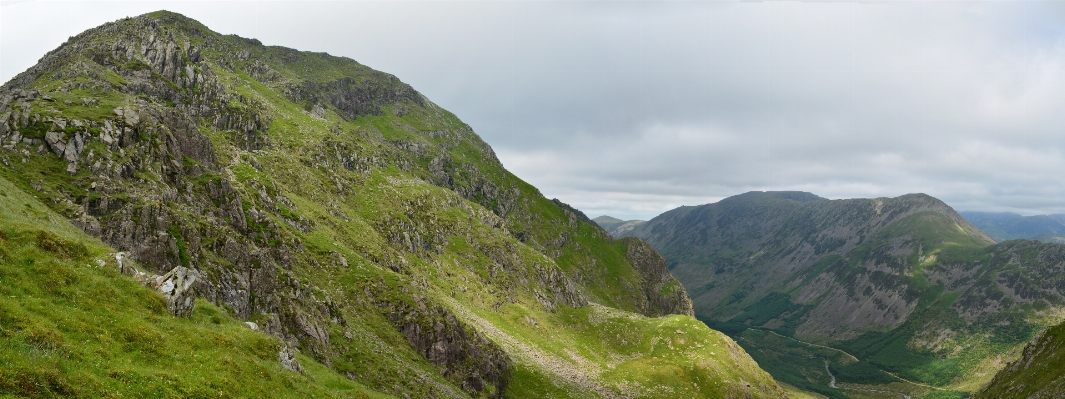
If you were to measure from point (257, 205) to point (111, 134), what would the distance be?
22255 millimetres

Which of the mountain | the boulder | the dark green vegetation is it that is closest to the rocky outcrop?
the mountain

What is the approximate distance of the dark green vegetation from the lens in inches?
3582

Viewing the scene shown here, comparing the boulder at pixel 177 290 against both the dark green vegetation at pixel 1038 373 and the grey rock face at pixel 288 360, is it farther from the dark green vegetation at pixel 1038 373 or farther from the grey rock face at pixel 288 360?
the dark green vegetation at pixel 1038 373

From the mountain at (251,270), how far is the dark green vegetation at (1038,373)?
4876cm

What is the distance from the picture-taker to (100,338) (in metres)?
23.3

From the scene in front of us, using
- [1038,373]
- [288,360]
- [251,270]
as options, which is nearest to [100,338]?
[288,360]

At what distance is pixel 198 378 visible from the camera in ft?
81.0

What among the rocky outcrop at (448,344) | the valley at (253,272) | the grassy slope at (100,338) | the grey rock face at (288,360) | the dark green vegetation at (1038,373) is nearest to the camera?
the grassy slope at (100,338)

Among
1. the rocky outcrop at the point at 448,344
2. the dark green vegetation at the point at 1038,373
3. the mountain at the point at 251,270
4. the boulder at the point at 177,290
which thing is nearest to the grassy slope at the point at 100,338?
the mountain at the point at 251,270

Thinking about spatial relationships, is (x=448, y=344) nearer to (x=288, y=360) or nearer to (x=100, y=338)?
(x=288, y=360)

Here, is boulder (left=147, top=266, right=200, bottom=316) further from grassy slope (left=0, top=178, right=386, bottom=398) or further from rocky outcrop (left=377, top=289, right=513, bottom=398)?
rocky outcrop (left=377, top=289, right=513, bottom=398)

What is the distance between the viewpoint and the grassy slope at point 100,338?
1995cm

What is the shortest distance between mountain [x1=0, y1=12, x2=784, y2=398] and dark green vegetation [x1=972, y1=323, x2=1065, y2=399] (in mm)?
48756

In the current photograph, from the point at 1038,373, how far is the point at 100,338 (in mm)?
156024
